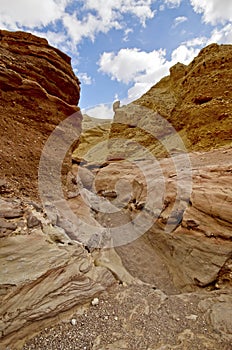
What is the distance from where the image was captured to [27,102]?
581 centimetres

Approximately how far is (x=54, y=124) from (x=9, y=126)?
1.47m

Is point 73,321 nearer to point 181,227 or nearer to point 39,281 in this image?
point 39,281

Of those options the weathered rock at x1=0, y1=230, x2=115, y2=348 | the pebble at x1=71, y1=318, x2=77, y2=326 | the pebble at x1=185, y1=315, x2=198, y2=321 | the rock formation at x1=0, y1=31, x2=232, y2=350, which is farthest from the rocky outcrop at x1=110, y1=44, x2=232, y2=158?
the pebble at x1=71, y1=318, x2=77, y2=326

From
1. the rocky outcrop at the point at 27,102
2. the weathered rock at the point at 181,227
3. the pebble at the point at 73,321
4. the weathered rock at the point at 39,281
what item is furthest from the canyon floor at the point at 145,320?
the rocky outcrop at the point at 27,102

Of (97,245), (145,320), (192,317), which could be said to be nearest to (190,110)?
(97,245)

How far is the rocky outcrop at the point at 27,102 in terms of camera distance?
17.2ft

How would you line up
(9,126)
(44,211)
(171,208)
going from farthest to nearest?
1. (171,208)
2. (9,126)
3. (44,211)

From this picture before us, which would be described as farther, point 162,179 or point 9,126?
point 162,179

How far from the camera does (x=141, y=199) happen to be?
8156 mm

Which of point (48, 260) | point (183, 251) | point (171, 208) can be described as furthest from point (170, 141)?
point (48, 260)

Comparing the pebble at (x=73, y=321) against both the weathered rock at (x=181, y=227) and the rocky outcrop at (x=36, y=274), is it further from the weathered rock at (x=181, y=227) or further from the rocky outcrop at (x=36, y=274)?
the weathered rock at (x=181, y=227)

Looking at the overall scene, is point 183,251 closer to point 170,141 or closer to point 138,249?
point 138,249

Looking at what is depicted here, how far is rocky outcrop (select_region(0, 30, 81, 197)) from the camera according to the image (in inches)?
207

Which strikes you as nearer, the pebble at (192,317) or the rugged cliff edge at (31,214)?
the rugged cliff edge at (31,214)
